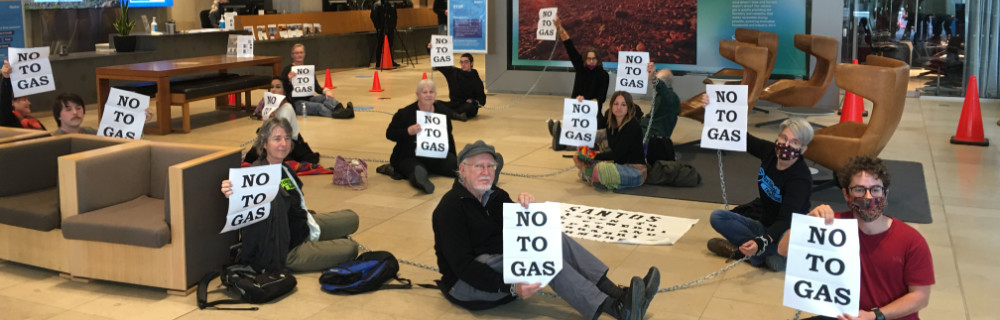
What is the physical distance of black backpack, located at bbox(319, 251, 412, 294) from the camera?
5414 millimetres

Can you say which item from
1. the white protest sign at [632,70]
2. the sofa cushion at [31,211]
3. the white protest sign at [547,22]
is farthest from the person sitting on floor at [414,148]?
the white protest sign at [547,22]

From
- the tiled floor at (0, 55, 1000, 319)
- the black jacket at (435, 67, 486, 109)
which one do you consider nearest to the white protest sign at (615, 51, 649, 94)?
the tiled floor at (0, 55, 1000, 319)

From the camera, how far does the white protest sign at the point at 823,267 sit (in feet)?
11.9

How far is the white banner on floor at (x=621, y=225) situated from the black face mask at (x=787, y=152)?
1.14 m

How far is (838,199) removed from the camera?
7871 millimetres

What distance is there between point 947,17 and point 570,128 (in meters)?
9.29

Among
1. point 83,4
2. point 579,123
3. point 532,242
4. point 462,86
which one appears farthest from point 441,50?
point 83,4

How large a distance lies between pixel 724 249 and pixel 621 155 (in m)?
2.20

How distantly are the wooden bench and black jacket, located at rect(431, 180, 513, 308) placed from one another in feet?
24.3

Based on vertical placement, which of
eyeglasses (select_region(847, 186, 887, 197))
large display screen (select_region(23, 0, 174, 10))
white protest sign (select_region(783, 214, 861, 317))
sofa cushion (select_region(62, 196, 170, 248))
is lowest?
sofa cushion (select_region(62, 196, 170, 248))

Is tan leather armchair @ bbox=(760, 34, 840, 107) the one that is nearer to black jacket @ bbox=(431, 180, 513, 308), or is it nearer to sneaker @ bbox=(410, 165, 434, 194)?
sneaker @ bbox=(410, 165, 434, 194)

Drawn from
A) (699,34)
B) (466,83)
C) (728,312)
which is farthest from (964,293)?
(699,34)

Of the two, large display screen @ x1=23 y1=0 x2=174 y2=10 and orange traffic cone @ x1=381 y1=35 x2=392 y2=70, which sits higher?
large display screen @ x1=23 y1=0 x2=174 y2=10

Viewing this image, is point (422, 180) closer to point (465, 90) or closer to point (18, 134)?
point (18, 134)
